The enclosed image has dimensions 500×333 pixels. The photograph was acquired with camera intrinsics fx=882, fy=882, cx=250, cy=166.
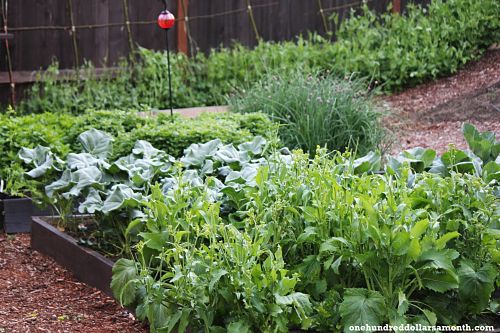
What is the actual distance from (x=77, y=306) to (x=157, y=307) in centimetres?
106

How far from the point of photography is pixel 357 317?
11.3ft

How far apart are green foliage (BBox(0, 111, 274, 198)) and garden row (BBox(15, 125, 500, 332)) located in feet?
5.31

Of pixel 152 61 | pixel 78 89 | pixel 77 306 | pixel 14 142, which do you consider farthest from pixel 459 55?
pixel 77 306

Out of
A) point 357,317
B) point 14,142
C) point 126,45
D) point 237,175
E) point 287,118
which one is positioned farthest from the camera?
point 126,45

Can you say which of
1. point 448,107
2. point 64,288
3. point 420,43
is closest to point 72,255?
point 64,288

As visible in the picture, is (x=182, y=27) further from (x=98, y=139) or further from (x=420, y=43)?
(x=98, y=139)

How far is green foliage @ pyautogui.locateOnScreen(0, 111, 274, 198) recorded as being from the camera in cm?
611

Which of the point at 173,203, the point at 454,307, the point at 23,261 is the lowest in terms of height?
the point at 23,261

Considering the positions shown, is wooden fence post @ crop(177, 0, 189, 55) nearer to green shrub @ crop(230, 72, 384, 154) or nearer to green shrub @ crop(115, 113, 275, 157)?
green shrub @ crop(230, 72, 384, 154)

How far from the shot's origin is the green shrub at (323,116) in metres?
7.33

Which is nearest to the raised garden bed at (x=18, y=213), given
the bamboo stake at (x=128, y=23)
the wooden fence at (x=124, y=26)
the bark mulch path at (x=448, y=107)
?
the bark mulch path at (x=448, y=107)

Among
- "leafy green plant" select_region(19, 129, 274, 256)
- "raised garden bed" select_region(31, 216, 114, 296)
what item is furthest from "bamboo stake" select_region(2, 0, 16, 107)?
"raised garden bed" select_region(31, 216, 114, 296)

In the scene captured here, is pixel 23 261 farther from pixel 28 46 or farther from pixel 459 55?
pixel 459 55

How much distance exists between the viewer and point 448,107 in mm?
9805
